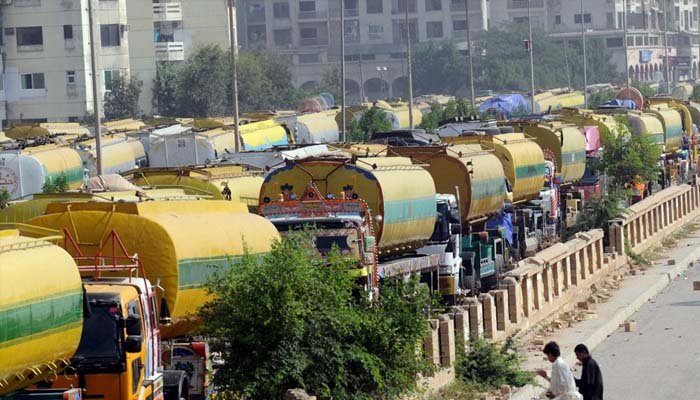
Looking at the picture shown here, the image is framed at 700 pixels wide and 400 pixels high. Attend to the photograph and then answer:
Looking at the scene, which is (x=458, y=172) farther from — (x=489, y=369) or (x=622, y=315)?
(x=489, y=369)

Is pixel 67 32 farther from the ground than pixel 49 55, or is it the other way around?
pixel 67 32

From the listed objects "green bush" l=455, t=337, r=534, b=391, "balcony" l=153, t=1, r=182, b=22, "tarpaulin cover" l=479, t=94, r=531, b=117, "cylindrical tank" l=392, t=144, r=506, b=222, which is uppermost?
"balcony" l=153, t=1, r=182, b=22

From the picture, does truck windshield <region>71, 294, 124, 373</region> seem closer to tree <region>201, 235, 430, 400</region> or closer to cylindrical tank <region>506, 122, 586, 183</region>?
tree <region>201, 235, 430, 400</region>

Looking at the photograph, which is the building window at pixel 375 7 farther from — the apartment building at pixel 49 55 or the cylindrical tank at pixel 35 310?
the cylindrical tank at pixel 35 310

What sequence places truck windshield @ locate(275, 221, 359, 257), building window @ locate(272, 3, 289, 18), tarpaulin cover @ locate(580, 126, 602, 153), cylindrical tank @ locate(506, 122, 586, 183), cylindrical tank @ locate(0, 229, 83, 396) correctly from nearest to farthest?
1. cylindrical tank @ locate(0, 229, 83, 396)
2. truck windshield @ locate(275, 221, 359, 257)
3. cylindrical tank @ locate(506, 122, 586, 183)
4. tarpaulin cover @ locate(580, 126, 602, 153)
5. building window @ locate(272, 3, 289, 18)

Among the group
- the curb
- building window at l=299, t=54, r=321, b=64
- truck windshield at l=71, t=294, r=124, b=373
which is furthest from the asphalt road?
building window at l=299, t=54, r=321, b=64

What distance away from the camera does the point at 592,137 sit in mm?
47219

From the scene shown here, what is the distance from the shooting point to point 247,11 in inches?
5891

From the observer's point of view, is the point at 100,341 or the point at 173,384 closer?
the point at 100,341

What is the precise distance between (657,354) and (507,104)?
46555 mm

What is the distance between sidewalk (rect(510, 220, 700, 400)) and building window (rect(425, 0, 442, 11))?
343 feet

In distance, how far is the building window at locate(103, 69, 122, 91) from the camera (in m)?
84.6

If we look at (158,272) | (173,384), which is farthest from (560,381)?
(158,272)

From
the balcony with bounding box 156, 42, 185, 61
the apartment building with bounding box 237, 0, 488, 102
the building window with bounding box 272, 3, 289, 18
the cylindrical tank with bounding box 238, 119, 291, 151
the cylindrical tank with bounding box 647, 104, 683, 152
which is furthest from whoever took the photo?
the building window with bounding box 272, 3, 289, 18
